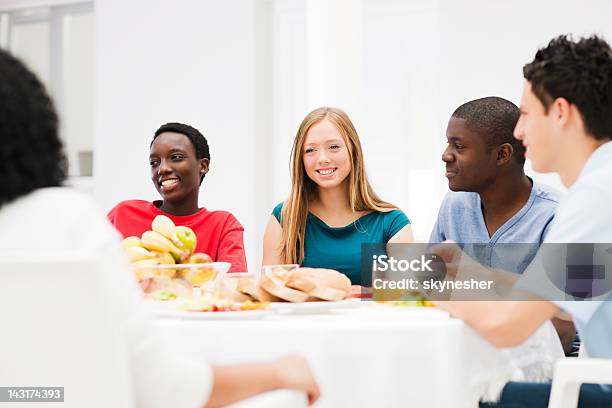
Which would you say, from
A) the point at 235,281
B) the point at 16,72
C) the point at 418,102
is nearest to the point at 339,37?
the point at 418,102

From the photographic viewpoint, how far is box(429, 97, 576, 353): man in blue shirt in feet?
8.73

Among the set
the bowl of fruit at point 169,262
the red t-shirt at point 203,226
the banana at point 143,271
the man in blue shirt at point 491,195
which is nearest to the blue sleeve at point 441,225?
the man in blue shirt at point 491,195

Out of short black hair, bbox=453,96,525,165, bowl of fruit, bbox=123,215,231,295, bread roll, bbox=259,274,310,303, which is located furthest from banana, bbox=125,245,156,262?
short black hair, bbox=453,96,525,165

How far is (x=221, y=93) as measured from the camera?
6.72 m

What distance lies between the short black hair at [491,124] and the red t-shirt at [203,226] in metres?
0.92

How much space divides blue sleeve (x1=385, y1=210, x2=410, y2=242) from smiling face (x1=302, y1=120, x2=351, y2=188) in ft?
0.71

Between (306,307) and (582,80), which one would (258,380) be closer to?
(306,307)

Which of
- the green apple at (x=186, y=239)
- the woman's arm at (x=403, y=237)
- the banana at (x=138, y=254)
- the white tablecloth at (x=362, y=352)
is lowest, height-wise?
the white tablecloth at (x=362, y=352)

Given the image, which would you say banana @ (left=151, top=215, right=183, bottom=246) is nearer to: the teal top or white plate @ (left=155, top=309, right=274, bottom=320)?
white plate @ (left=155, top=309, right=274, bottom=320)

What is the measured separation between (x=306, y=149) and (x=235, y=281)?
1110mm

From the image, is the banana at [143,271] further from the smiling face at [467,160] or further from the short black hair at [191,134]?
the short black hair at [191,134]

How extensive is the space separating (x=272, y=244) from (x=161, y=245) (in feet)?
3.39

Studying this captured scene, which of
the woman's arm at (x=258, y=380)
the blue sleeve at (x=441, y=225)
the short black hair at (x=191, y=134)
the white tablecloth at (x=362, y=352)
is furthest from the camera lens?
the short black hair at (x=191, y=134)

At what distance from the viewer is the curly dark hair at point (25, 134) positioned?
36.9 inches
